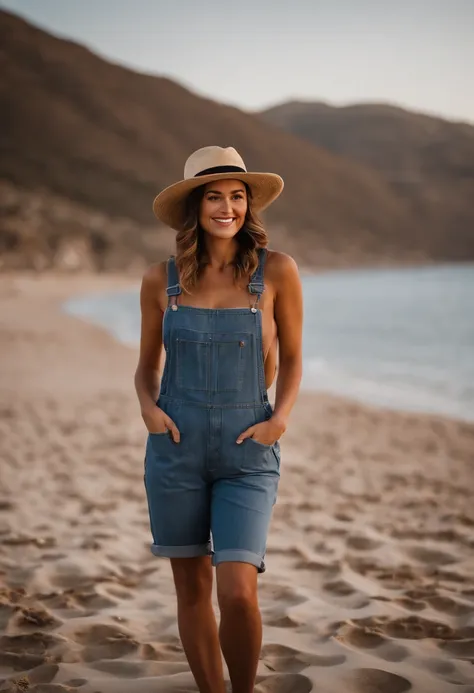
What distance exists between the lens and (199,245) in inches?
92.8

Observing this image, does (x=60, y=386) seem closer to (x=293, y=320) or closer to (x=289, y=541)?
(x=289, y=541)

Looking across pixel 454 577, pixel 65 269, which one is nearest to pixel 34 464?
pixel 454 577

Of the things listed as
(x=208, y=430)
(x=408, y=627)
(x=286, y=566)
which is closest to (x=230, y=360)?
(x=208, y=430)

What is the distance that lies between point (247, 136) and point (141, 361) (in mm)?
161650

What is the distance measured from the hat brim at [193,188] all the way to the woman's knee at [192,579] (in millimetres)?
1032

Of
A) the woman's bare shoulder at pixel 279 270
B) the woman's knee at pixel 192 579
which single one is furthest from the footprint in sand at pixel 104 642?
the woman's bare shoulder at pixel 279 270

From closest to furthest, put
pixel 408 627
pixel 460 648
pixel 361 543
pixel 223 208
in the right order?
1. pixel 223 208
2. pixel 460 648
3. pixel 408 627
4. pixel 361 543

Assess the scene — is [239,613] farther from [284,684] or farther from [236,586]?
[284,684]

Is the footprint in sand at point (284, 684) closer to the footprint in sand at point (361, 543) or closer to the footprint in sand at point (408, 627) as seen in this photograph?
the footprint in sand at point (408, 627)

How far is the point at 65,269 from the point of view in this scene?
188ft

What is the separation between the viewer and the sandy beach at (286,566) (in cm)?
264

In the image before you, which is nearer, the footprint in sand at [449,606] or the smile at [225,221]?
the smile at [225,221]

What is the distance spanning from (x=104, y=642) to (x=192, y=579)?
0.81m

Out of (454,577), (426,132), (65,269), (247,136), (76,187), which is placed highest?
(426,132)
